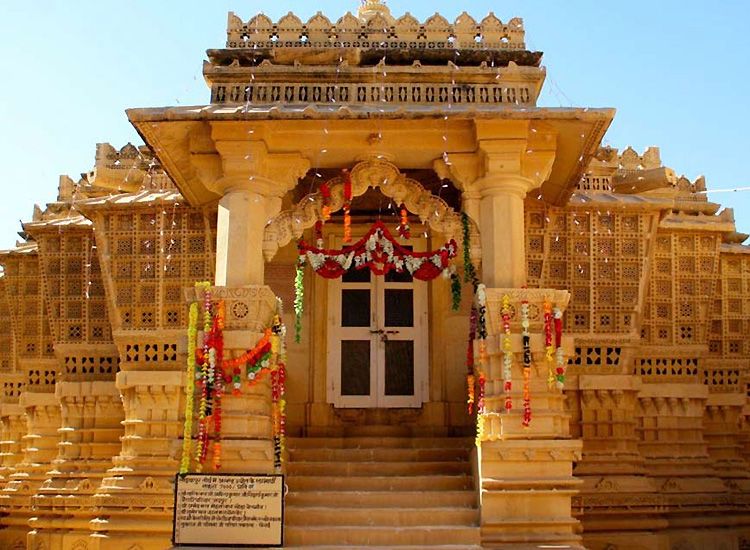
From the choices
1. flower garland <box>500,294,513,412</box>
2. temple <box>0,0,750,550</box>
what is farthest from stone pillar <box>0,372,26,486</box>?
flower garland <box>500,294,513,412</box>

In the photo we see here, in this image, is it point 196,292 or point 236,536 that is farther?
point 196,292

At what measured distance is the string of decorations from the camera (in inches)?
349

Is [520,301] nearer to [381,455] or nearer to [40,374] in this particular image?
[381,455]

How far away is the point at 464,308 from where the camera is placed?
12.1m

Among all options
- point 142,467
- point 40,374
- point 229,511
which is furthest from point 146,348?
point 229,511

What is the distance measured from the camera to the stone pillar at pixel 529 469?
8.70 m

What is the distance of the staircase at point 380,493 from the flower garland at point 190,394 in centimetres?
116

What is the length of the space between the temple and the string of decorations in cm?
3

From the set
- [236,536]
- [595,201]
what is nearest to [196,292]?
[236,536]

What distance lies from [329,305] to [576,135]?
13.8 ft

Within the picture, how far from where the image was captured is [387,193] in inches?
Answer: 395

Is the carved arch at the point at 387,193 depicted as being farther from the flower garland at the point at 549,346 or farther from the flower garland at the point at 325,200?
the flower garland at the point at 549,346

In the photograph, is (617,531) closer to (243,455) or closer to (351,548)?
(351,548)

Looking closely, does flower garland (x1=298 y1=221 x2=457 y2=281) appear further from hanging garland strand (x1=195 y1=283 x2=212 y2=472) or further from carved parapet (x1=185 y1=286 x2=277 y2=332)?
hanging garland strand (x1=195 y1=283 x2=212 y2=472)
